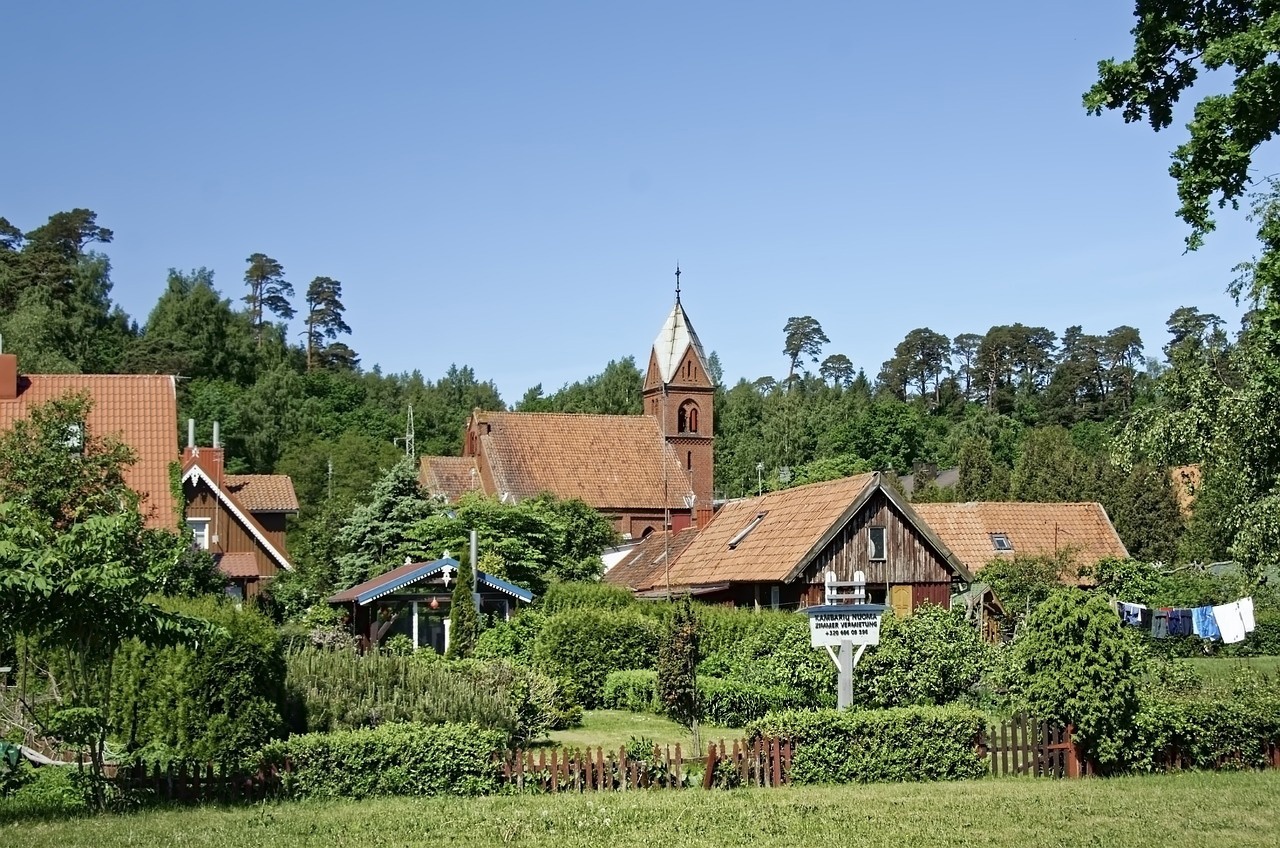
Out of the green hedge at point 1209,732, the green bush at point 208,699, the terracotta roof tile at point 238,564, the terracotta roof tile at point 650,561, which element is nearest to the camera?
the green bush at point 208,699

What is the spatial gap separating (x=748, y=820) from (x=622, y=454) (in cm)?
5894

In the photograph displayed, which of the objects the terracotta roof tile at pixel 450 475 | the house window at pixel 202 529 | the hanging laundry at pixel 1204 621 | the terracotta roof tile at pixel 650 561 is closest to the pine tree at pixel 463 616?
the terracotta roof tile at pixel 650 561

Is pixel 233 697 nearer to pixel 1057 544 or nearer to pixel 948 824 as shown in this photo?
pixel 948 824

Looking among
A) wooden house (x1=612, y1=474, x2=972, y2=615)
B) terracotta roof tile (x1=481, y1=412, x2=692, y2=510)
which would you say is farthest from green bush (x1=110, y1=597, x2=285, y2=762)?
terracotta roof tile (x1=481, y1=412, x2=692, y2=510)

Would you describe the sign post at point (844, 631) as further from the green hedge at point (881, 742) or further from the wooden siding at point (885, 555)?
the wooden siding at point (885, 555)

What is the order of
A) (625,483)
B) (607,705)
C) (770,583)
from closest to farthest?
(607,705) → (770,583) → (625,483)

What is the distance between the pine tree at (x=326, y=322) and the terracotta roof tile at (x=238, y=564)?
94.4 meters

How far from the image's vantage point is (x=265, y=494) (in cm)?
6431

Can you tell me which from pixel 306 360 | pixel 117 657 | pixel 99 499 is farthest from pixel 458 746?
pixel 306 360

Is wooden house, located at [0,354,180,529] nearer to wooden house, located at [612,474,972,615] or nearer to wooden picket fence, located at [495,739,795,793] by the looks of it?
wooden house, located at [612,474,972,615]

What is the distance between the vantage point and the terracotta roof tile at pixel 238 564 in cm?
4431

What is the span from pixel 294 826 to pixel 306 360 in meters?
124

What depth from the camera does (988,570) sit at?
4250cm

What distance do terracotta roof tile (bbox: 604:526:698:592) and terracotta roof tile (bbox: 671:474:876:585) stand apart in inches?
37.3
